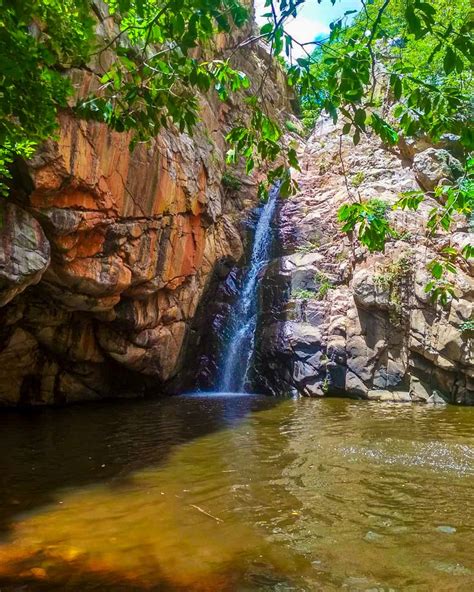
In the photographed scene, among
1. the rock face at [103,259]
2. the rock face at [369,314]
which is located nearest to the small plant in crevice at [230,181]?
the rock face at [103,259]

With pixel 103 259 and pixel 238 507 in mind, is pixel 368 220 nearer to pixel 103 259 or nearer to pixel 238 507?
pixel 238 507

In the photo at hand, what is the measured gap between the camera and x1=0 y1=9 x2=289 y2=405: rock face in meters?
8.59

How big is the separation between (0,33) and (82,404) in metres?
11.4

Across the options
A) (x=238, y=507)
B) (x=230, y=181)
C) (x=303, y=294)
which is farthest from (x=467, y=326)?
(x=238, y=507)

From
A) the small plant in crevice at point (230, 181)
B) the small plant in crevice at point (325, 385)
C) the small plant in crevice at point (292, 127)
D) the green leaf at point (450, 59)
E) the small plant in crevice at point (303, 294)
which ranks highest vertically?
the small plant in crevice at point (292, 127)

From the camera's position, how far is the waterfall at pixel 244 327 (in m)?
15.0

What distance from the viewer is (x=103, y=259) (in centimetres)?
1034

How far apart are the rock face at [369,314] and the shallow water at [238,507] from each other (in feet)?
12.2

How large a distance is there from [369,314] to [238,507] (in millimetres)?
9974

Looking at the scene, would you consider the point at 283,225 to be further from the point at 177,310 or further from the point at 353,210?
the point at 353,210

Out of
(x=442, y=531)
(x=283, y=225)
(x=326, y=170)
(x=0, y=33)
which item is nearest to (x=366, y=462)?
(x=442, y=531)

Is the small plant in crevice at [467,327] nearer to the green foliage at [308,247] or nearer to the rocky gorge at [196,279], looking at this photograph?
the rocky gorge at [196,279]

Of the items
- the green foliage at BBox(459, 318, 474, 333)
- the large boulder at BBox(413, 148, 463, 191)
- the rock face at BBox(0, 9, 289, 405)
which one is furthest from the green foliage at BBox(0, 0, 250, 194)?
the large boulder at BBox(413, 148, 463, 191)

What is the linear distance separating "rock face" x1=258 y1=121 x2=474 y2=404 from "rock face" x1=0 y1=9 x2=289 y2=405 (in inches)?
114
